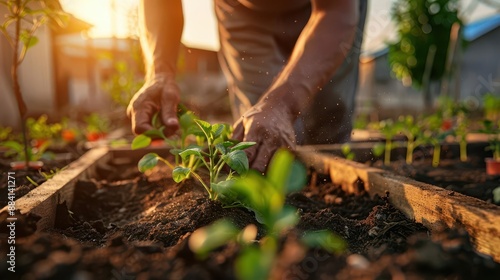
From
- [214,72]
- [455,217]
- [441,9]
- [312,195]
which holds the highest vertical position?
[441,9]

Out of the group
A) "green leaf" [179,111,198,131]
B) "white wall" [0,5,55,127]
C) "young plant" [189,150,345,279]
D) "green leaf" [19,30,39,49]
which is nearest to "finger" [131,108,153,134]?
"green leaf" [179,111,198,131]

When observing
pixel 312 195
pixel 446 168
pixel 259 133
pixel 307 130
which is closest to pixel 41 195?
pixel 259 133

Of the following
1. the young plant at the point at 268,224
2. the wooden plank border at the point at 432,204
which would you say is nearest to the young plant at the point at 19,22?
the wooden plank border at the point at 432,204

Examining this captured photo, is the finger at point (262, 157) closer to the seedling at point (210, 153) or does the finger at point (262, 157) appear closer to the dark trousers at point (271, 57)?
the seedling at point (210, 153)

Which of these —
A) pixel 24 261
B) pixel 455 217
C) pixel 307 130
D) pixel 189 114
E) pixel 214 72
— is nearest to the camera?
pixel 24 261

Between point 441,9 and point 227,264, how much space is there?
26394 mm

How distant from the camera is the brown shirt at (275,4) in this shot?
316cm

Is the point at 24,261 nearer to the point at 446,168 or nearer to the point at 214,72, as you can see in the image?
the point at 446,168

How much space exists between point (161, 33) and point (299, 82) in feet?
3.49

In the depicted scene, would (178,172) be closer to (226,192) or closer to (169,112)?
(226,192)

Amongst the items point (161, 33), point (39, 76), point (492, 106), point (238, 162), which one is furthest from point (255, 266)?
point (39, 76)

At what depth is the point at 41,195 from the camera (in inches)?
62.4

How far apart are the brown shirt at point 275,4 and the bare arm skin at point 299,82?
954mm

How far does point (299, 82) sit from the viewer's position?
202 cm
